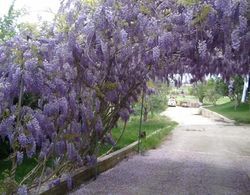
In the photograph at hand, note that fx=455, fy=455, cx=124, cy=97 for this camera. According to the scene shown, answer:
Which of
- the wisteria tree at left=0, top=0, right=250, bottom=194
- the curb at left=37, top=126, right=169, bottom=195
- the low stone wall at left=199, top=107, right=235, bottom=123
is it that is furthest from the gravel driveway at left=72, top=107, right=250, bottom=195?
the low stone wall at left=199, top=107, right=235, bottom=123

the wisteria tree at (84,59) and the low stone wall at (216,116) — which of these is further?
the low stone wall at (216,116)

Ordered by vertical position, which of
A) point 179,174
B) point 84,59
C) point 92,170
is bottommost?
point 179,174

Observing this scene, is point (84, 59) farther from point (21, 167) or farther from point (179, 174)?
point (179, 174)

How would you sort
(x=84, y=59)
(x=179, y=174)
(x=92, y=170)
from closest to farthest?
(x=84, y=59) < (x=92, y=170) < (x=179, y=174)

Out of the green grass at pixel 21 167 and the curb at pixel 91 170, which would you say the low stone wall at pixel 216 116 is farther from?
the green grass at pixel 21 167

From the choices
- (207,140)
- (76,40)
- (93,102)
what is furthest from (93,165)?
(207,140)

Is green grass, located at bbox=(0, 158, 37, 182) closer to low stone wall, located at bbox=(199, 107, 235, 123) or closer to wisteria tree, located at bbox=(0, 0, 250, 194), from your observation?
wisteria tree, located at bbox=(0, 0, 250, 194)

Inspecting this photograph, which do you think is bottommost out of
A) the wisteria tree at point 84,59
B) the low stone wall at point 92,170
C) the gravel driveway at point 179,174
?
the gravel driveway at point 179,174

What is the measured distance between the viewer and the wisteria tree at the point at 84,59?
501 cm

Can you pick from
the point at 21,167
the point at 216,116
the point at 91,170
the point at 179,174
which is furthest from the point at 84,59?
the point at 216,116

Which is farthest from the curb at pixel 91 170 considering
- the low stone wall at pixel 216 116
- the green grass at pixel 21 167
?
the low stone wall at pixel 216 116

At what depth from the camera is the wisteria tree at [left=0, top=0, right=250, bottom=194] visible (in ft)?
16.4

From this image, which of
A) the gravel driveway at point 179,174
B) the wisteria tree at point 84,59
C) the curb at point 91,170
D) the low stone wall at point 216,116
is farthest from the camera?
the low stone wall at point 216,116

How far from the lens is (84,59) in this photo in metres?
5.99
